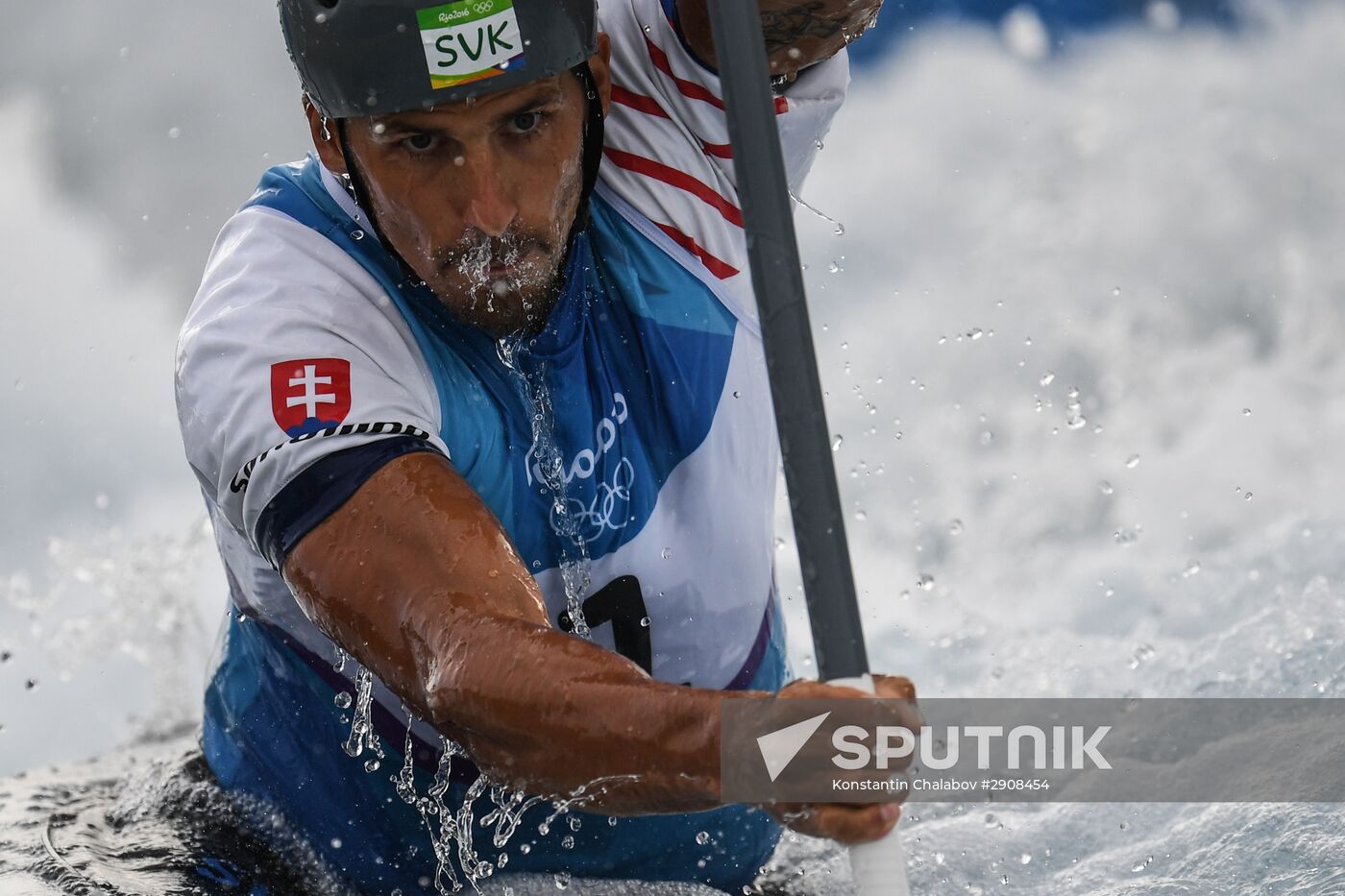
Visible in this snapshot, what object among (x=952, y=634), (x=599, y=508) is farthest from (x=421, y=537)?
(x=952, y=634)

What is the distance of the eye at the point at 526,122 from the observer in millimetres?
1521

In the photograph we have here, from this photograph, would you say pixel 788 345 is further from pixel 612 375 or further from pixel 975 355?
pixel 975 355

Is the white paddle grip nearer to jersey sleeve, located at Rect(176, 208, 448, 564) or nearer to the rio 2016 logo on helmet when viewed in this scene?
jersey sleeve, located at Rect(176, 208, 448, 564)

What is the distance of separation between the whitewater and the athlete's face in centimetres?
177

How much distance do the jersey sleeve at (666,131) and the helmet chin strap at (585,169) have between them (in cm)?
7

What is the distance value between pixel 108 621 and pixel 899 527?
2123 mm

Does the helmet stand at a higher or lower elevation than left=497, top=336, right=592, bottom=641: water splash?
higher

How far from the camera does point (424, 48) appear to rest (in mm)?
1456

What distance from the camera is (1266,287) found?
15.1 ft

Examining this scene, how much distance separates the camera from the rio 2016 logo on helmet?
1450 millimetres

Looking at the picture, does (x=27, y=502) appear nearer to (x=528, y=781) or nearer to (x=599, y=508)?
(x=599, y=508)

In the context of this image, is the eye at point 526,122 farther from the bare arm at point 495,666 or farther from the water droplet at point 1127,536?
the water droplet at point 1127,536

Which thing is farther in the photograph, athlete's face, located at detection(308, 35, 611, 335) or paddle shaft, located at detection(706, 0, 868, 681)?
athlete's face, located at detection(308, 35, 611, 335)

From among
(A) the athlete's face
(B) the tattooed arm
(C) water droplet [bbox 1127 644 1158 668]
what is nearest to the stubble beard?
(A) the athlete's face
